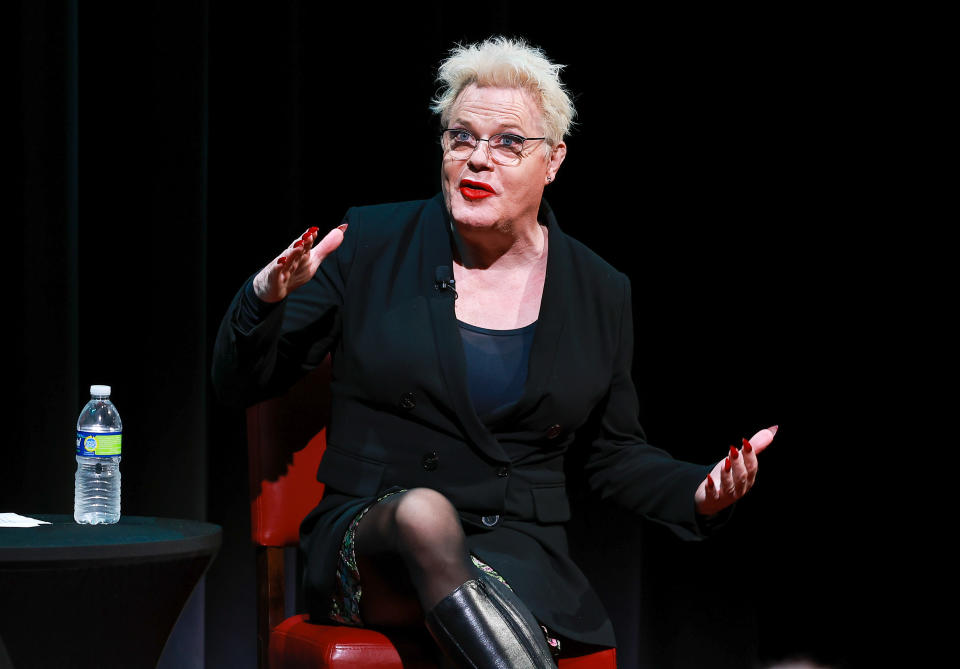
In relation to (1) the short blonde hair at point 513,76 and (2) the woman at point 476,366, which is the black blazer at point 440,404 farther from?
(1) the short blonde hair at point 513,76

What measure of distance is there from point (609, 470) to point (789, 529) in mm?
871

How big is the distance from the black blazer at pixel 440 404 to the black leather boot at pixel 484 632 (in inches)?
8.0

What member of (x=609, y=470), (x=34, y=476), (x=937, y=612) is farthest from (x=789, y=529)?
(x=34, y=476)

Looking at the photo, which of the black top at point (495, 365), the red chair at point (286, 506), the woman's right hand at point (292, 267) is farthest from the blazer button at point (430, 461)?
the woman's right hand at point (292, 267)

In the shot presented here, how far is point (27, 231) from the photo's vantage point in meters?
2.46

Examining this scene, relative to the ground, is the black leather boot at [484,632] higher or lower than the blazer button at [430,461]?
lower

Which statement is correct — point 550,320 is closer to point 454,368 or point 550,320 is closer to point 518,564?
point 454,368

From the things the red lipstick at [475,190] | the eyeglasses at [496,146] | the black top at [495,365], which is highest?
the eyeglasses at [496,146]

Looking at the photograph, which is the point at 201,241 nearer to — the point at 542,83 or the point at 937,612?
the point at 542,83

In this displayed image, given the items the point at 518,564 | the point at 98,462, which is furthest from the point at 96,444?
the point at 518,564

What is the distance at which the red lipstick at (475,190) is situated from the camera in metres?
2.18

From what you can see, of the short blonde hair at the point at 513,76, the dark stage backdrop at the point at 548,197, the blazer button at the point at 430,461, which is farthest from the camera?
the dark stage backdrop at the point at 548,197

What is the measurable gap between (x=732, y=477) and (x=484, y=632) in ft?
1.73

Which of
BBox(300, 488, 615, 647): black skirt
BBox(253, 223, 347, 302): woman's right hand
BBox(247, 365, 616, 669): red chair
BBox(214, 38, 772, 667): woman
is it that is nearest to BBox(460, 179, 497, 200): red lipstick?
BBox(214, 38, 772, 667): woman
